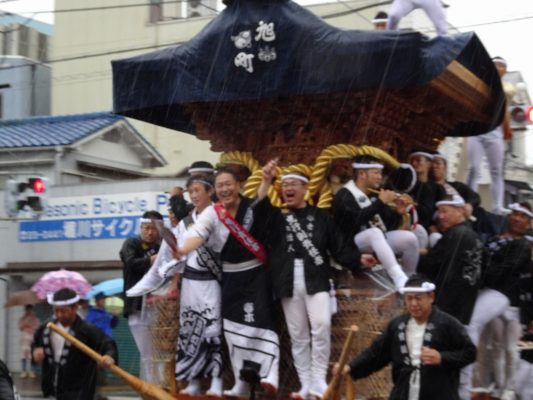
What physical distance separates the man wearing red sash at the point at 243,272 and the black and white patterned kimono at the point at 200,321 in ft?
0.42

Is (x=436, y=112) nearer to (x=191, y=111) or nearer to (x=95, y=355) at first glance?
(x=191, y=111)

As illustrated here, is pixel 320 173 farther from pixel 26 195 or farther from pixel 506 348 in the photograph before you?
pixel 26 195

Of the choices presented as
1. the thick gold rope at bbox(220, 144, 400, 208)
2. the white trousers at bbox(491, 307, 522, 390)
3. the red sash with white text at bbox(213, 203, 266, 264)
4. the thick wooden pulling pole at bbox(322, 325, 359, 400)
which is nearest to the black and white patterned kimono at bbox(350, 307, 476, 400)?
the thick wooden pulling pole at bbox(322, 325, 359, 400)

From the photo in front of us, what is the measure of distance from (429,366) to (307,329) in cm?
114

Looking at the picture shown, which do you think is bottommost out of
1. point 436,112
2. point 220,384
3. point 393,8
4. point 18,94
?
point 220,384

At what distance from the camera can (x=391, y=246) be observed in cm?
729

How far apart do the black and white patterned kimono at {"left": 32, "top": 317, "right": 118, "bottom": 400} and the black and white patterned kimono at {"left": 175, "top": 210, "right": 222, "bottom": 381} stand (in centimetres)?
67

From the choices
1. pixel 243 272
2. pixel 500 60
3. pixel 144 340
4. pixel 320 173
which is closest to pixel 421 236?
pixel 320 173

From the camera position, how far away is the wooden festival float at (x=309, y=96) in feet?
22.2

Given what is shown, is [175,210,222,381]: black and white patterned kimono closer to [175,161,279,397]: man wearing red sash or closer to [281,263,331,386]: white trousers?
[175,161,279,397]: man wearing red sash

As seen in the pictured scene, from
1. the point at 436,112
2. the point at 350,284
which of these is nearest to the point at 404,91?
the point at 436,112

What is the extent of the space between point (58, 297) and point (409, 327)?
2.95 m

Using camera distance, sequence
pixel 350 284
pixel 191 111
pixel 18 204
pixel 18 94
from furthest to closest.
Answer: pixel 18 94 < pixel 18 204 < pixel 191 111 < pixel 350 284

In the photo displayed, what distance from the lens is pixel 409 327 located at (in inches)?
238
